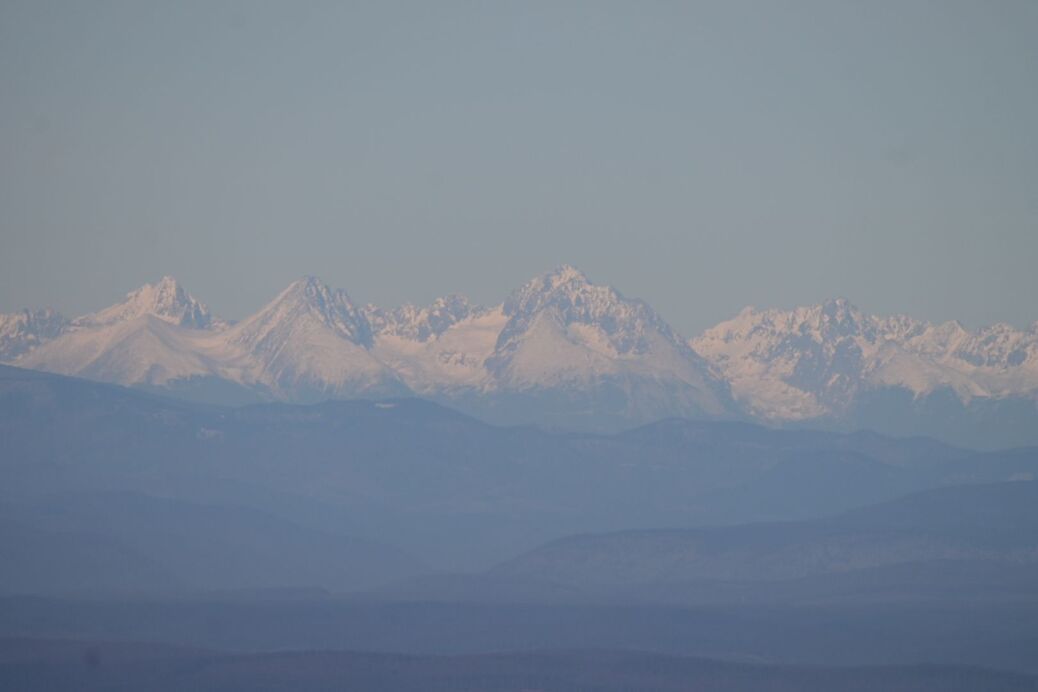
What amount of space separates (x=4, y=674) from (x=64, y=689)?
8.52 meters

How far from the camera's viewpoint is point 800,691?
198875 mm

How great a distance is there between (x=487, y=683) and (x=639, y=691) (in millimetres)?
14766

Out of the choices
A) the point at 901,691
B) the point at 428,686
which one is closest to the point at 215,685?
the point at 428,686

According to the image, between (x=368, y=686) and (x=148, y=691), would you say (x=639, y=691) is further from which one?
(x=148, y=691)

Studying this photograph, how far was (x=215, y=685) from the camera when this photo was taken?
19600cm

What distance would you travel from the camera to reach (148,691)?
636 feet

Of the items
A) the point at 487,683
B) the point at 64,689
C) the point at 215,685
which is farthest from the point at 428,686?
the point at 64,689

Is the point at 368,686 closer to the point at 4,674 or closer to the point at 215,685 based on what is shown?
the point at 215,685

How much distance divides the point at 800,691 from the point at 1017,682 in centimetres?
2133

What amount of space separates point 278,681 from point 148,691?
12.6 m

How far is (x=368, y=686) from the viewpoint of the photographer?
19938cm

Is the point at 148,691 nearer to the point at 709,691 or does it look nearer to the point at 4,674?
the point at 4,674

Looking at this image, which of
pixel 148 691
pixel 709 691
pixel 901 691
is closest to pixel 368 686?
pixel 148 691

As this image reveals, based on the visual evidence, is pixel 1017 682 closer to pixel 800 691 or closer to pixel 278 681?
pixel 800 691
